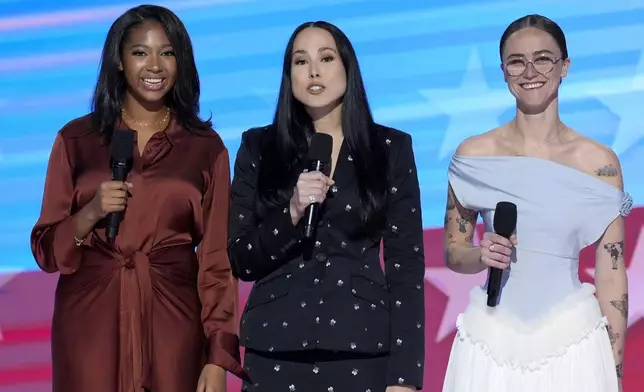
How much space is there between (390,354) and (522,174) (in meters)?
0.56

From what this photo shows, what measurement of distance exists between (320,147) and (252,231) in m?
0.30

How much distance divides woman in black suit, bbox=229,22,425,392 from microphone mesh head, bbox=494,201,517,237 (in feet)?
0.78

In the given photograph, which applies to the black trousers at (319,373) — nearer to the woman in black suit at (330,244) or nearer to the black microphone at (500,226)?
the woman in black suit at (330,244)

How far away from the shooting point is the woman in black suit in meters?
2.74

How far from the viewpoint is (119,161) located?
2.72m

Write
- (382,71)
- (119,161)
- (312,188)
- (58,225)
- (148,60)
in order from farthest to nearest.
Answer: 1. (382,71)
2. (148,60)
3. (58,225)
4. (119,161)
5. (312,188)

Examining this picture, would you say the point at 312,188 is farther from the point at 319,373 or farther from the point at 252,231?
the point at 319,373

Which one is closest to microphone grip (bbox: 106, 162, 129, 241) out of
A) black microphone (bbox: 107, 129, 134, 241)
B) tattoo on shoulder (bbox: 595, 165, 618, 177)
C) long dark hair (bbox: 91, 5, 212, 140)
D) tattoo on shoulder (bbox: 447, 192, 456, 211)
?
black microphone (bbox: 107, 129, 134, 241)

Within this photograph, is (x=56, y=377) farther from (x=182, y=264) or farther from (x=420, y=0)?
(x=420, y=0)

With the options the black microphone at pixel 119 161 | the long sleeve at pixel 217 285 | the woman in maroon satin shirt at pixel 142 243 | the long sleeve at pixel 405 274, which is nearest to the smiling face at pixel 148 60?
the woman in maroon satin shirt at pixel 142 243

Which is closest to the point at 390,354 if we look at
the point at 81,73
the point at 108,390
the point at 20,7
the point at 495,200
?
the point at 495,200

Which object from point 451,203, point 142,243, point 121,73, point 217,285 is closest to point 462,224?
point 451,203

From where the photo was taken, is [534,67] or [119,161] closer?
[119,161]

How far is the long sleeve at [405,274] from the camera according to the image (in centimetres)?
277
